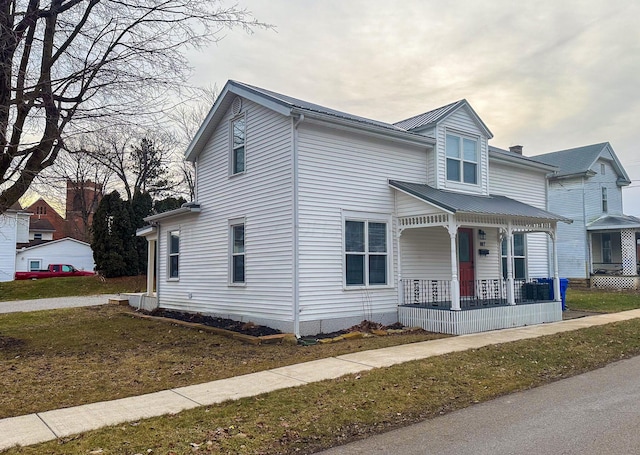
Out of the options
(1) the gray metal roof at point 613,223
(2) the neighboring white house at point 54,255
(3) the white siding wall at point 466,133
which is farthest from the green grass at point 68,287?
(1) the gray metal roof at point 613,223

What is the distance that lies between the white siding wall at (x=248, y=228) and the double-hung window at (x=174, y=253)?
11.8 inches

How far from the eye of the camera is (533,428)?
16.6 ft

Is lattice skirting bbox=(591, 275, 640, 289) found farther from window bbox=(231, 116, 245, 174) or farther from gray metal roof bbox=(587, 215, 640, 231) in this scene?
window bbox=(231, 116, 245, 174)

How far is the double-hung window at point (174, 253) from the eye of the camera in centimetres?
1594

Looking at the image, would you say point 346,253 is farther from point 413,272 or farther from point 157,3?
point 157,3

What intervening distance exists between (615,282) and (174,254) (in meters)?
22.1

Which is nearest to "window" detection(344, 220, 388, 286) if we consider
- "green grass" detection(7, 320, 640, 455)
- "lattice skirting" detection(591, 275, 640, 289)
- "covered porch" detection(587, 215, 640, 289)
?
"green grass" detection(7, 320, 640, 455)

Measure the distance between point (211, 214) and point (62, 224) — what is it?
4914 cm

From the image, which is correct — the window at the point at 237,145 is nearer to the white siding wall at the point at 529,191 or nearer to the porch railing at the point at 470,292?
the porch railing at the point at 470,292

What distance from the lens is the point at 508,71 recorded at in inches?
604

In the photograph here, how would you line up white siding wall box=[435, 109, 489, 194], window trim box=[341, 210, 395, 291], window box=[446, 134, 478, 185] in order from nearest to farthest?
window trim box=[341, 210, 395, 291]
white siding wall box=[435, 109, 489, 194]
window box=[446, 134, 478, 185]

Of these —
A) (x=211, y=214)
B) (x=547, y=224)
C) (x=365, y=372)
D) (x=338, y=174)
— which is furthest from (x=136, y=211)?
(x=365, y=372)

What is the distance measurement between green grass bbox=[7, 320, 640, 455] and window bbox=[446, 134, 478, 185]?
633 centimetres

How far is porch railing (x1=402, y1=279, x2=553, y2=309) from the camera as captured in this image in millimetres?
12664
